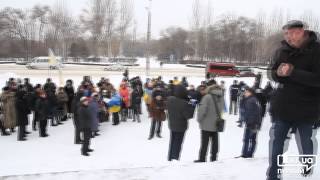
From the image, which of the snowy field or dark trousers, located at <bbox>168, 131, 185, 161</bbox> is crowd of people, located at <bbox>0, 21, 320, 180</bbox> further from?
the snowy field

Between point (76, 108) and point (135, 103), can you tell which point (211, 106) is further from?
point (135, 103)

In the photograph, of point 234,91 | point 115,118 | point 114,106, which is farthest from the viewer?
point 234,91

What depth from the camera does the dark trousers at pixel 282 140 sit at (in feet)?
11.8

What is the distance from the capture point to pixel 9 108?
11750mm

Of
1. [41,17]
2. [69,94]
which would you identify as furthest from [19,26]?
[69,94]

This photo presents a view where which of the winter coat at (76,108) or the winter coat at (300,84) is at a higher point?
the winter coat at (300,84)

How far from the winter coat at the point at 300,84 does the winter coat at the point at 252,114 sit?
5.26 meters

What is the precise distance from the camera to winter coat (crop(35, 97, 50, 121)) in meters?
11.6

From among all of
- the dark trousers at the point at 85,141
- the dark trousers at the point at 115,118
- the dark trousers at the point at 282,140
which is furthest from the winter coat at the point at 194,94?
the dark trousers at the point at 282,140

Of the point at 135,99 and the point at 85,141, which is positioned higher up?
the point at 135,99

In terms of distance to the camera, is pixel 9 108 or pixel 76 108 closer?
pixel 76 108

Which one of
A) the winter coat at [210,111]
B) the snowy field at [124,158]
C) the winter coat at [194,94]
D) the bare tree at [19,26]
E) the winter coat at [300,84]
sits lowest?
the snowy field at [124,158]
